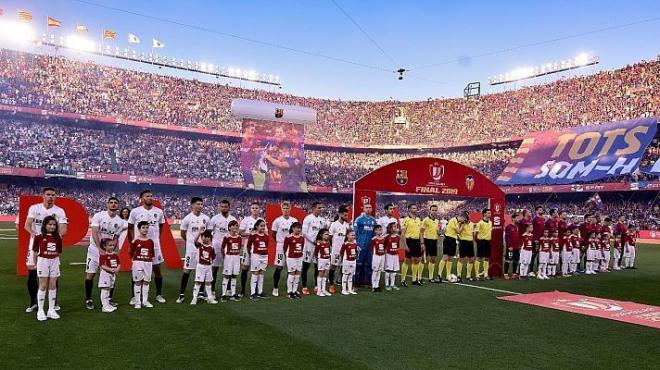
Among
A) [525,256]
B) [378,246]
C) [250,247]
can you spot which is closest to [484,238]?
[525,256]

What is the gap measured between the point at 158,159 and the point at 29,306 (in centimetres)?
4030

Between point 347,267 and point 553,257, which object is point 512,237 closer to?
point 553,257

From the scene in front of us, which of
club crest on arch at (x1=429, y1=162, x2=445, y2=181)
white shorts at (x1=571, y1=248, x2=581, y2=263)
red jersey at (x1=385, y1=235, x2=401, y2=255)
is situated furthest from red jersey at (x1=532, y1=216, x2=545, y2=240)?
red jersey at (x1=385, y1=235, x2=401, y2=255)

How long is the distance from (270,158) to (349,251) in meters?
38.2

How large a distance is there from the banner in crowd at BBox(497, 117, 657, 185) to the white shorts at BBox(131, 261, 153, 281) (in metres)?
39.4

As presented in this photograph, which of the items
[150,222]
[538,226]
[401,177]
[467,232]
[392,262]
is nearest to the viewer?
[150,222]

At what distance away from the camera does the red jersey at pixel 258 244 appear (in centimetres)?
1093

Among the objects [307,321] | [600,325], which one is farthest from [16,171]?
[600,325]

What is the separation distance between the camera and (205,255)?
10.0m

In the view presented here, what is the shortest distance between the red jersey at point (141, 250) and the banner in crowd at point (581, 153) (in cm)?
3930

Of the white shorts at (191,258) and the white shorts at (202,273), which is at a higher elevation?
the white shorts at (191,258)

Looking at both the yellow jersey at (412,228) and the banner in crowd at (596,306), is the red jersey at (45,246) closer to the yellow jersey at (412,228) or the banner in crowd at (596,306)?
the yellow jersey at (412,228)

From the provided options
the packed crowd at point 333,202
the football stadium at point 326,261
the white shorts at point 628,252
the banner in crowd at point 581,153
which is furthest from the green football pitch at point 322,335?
the banner in crowd at point 581,153

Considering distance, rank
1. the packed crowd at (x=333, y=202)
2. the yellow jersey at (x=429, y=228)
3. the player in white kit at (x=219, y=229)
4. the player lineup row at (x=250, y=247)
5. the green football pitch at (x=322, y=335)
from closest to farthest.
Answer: the green football pitch at (x=322, y=335) → the player lineup row at (x=250, y=247) → the player in white kit at (x=219, y=229) → the yellow jersey at (x=429, y=228) → the packed crowd at (x=333, y=202)
